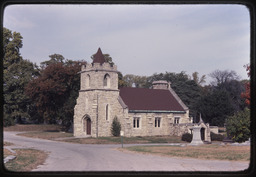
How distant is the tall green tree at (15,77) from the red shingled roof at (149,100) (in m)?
16.7

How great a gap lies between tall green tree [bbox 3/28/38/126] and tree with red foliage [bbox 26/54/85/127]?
3716mm

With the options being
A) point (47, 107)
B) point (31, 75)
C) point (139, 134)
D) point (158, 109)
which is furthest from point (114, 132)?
point (31, 75)

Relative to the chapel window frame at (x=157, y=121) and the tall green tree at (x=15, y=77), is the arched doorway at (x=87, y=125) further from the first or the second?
the tall green tree at (x=15, y=77)

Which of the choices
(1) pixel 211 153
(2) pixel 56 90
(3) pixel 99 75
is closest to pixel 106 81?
(3) pixel 99 75

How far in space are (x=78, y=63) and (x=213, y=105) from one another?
22.0 m

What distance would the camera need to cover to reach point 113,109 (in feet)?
133

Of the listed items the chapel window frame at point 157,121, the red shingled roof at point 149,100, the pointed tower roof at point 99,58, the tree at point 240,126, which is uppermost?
the pointed tower roof at point 99,58

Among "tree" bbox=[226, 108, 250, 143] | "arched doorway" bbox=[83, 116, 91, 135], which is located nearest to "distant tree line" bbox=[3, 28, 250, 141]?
"arched doorway" bbox=[83, 116, 91, 135]

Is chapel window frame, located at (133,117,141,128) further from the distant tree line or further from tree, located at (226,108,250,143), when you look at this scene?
tree, located at (226,108,250,143)

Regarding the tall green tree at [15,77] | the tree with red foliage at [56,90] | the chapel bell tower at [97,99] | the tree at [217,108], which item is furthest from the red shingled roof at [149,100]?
the tall green tree at [15,77]

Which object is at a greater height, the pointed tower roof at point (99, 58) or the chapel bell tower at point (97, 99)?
the pointed tower roof at point (99, 58)

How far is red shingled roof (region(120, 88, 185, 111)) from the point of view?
139 feet

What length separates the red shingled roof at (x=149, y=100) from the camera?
42.3 m
